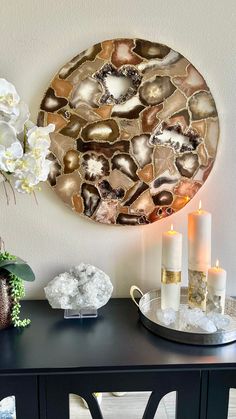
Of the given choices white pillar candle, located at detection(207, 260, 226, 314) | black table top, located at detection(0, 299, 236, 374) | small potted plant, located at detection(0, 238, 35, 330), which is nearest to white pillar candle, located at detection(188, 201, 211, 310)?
white pillar candle, located at detection(207, 260, 226, 314)

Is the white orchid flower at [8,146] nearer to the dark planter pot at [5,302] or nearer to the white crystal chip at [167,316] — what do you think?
the dark planter pot at [5,302]

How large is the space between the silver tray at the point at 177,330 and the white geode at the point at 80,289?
99 millimetres

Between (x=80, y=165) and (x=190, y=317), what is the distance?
57 centimetres

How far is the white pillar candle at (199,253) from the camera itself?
1176 mm

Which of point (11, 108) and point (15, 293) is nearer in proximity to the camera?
point (11, 108)

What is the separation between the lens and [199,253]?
1.19 m

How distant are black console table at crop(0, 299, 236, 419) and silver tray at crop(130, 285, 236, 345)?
19 millimetres

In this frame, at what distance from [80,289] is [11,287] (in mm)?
207

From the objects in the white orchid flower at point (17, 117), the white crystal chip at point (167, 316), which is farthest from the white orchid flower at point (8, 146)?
the white crystal chip at point (167, 316)

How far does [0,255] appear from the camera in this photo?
45.8 inches

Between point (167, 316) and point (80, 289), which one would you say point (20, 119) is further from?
point (167, 316)

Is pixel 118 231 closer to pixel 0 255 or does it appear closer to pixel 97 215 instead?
pixel 97 215

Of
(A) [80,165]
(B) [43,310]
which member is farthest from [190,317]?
(A) [80,165]

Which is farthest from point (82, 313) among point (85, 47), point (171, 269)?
point (85, 47)
